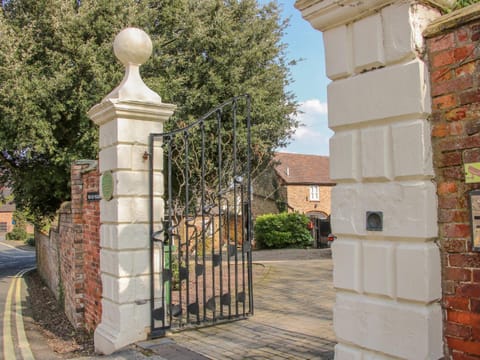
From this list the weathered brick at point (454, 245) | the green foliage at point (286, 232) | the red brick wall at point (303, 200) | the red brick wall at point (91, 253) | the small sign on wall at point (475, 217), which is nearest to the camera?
the small sign on wall at point (475, 217)

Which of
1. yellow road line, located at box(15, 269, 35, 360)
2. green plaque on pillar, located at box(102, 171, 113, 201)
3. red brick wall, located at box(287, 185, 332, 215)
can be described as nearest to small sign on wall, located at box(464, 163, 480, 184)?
green plaque on pillar, located at box(102, 171, 113, 201)

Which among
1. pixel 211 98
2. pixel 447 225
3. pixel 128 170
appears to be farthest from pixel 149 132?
pixel 211 98

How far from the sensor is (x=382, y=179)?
284 centimetres

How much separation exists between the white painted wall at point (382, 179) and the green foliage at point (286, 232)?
21.1 meters

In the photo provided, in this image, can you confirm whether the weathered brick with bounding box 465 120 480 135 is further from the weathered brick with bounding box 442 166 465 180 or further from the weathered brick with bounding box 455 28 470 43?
the weathered brick with bounding box 455 28 470 43

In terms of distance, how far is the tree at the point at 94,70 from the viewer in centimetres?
1105

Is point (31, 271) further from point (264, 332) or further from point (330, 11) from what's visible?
point (330, 11)

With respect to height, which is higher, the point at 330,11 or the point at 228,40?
the point at 228,40

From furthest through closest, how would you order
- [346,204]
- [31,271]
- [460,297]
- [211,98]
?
1. [31,271]
2. [211,98]
3. [346,204]
4. [460,297]

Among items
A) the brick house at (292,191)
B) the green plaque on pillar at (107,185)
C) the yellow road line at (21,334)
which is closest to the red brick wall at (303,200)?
the brick house at (292,191)

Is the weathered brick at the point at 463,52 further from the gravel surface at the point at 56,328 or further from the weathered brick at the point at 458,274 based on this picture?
the gravel surface at the point at 56,328

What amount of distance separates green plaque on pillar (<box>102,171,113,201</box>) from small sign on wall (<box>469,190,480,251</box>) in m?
4.09

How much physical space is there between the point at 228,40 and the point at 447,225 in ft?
36.5

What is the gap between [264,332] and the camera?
5.41m
